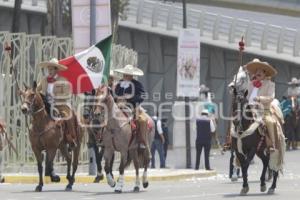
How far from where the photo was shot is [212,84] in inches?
2319

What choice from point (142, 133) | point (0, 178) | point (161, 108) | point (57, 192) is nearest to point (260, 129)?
point (142, 133)

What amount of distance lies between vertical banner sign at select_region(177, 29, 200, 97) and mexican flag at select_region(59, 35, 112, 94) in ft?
25.8

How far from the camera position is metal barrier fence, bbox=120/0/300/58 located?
55.5 meters

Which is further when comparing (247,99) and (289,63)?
(289,63)

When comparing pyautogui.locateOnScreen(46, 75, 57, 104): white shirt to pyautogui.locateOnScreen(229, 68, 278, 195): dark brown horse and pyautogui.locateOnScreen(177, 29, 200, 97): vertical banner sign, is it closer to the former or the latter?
pyautogui.locateOnScreen(229, 68, 278, 195): dark brown horse

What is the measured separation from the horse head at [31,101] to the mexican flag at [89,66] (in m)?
3.21

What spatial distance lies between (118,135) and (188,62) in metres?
11.7

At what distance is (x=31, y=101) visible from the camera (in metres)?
24.5

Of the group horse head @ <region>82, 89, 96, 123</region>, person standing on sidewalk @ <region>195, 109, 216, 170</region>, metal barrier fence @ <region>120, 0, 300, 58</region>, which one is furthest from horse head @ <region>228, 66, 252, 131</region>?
metal barrier fence @ <region>120, 0, 300, 58</region>

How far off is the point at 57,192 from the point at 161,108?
31.0 metres

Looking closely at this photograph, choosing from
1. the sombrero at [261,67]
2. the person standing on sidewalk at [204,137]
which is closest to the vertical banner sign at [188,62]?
the person standing on sidewalk at [204,137]

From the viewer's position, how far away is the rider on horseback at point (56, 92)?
83.2 ft

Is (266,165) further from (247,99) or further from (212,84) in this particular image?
(212,84)

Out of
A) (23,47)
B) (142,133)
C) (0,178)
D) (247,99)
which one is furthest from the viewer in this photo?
(23,47)
